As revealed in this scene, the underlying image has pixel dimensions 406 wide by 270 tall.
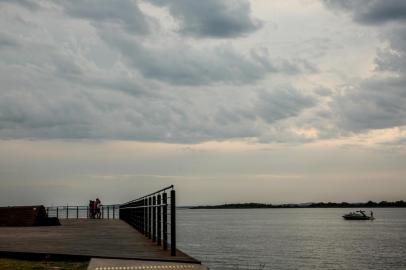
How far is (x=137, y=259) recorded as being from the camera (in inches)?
331

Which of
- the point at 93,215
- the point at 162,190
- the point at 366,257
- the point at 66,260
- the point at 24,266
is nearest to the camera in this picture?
the point at 24,266

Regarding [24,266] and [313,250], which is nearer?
[24,266]

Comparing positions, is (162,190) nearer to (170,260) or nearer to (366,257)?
(170,260)

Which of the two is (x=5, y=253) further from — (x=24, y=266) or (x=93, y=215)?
(x=93, y=215)

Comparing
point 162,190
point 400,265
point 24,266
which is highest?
point 162,190

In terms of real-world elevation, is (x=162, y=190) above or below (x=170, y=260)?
above

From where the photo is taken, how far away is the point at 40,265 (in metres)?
8.26

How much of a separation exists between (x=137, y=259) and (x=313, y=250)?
172 feet

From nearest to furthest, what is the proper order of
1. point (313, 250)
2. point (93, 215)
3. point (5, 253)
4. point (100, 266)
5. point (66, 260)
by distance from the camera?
point (100, 266)
point (66, 260)
point (5, 253)
point (93, 215)
point (313, 250)

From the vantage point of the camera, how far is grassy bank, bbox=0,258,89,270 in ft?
25.9

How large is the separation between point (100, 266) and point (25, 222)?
18244 mm

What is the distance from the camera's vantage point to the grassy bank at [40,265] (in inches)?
311

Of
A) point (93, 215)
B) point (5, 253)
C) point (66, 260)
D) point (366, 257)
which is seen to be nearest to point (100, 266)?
point (66, 260)

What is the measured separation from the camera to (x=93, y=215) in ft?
127
